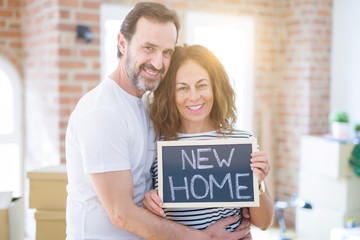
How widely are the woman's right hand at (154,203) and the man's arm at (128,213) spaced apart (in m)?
0.02

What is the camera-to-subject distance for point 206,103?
5.20 feet

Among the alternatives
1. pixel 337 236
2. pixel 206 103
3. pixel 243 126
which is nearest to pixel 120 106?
pixel 206 103

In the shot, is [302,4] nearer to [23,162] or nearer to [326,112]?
[326,112]

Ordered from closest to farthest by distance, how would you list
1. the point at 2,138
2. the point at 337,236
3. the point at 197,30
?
the point at 337,236 < the point at 2,138 < the point at 197,30

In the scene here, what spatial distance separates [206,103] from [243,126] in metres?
2.67

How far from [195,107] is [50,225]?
0.89 meters

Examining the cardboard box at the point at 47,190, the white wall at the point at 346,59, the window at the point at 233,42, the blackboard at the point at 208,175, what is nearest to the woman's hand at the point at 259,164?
the blackboard at the point at 208,175

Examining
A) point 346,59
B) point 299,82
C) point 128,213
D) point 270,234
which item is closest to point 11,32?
point 128,213

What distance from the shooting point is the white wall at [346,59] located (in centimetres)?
382

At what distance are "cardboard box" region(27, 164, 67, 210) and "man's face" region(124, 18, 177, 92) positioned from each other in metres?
0.68

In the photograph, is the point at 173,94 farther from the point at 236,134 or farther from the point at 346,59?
the point at 346,59

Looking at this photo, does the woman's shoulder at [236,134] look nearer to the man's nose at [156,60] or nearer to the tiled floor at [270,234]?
the man's nose at [156,60]

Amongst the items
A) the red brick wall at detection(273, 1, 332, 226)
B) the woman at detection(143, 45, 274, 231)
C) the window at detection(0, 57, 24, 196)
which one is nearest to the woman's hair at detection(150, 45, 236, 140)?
the woman at detection(143, 45, 274, 231)

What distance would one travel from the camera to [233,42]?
4.10m
